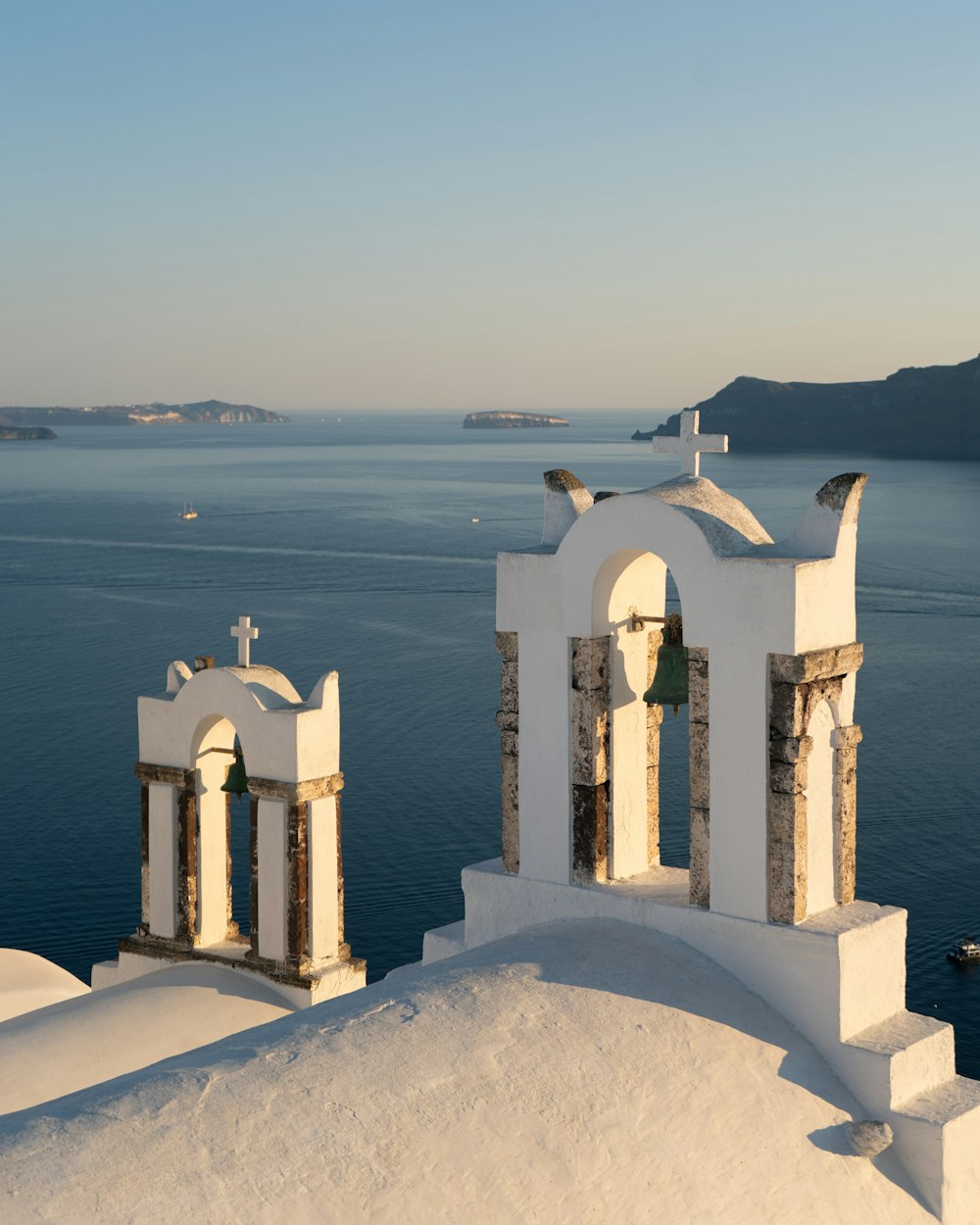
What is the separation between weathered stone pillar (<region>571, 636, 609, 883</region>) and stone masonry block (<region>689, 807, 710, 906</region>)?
0.75 m

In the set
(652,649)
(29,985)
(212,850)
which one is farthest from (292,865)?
(652,649)

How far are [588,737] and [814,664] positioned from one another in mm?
1626

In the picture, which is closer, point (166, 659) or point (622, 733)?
point (622, 733)

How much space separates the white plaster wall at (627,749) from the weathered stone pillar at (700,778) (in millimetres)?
683

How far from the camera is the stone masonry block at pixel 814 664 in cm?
870

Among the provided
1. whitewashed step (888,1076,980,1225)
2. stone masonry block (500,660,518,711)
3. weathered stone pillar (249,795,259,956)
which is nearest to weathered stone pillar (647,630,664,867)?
stone masonry block (500,660,518,711)

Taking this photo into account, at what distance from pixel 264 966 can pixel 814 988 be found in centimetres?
609

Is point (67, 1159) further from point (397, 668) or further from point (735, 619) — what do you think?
point (397, 668)

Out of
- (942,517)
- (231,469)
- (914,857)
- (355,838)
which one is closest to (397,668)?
(355,838)

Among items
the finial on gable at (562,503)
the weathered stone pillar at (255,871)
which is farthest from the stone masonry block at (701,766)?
the weathered stone pillar at (255,871)

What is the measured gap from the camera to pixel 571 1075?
7695mm

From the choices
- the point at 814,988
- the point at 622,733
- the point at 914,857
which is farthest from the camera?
the point at 914,857

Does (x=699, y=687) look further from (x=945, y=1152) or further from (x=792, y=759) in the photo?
(x=945, y=1152)

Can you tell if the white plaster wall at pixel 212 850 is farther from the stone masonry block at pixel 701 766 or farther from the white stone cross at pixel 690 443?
the stone masonry block at pixel 701 766
